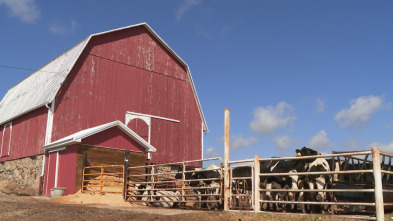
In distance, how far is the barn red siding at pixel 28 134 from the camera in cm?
2170

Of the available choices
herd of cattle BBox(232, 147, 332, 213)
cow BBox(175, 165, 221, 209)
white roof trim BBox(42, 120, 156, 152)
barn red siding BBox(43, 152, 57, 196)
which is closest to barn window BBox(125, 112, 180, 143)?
white roof trim BBox(42, 120, 156, 152)

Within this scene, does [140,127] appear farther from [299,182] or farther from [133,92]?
[299,182]

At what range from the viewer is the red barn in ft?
65.3

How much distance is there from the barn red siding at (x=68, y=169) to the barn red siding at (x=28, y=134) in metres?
2.82

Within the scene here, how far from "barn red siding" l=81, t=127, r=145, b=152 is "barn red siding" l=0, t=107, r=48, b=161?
371cm

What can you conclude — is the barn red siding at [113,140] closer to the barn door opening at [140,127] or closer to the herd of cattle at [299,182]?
the barn door opening at [140,127]

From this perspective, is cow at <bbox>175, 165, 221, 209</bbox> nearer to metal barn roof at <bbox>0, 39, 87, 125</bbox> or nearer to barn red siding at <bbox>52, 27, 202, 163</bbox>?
barn red siding at <bbox>52, 27, 202, 163</bbox>

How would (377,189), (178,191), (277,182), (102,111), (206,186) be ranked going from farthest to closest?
(102,111)
(178,191)
(206,186)
(277,182)
(377,189)

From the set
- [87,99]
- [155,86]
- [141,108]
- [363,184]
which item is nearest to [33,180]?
[87,99]

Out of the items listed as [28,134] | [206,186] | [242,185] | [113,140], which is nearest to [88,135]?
[113,140]

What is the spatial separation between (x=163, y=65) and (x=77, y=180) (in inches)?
425

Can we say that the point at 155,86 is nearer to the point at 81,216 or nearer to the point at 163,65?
the point at 163,65

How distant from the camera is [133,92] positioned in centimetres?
2448

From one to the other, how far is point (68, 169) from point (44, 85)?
24.9 ft
